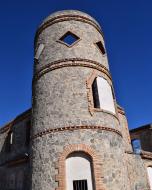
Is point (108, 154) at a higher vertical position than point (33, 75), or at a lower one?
lower

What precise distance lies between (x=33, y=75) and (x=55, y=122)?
3.73m

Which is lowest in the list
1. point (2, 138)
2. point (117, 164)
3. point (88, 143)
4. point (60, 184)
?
point (60, 184)

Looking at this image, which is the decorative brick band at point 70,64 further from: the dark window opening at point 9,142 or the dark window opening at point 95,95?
the dark window opening at point 9,142

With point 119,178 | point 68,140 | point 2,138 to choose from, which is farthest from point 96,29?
point 2,138

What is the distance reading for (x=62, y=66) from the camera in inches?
440

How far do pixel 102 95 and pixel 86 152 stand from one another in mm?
3009

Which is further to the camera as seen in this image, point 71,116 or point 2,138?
point 2,138

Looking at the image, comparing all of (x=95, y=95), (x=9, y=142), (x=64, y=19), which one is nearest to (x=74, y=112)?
(x=95, y=95)

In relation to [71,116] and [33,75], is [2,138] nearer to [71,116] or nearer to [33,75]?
[33,75]

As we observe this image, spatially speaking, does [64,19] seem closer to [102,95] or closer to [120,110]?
[102,95]

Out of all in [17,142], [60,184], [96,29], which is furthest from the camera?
[17,142]

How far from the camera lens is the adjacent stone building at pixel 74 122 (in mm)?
8805

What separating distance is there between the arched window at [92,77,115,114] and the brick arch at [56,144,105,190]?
88.3 inches

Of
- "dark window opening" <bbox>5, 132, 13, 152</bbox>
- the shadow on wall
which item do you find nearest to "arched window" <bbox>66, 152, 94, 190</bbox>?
the shadow on wall
